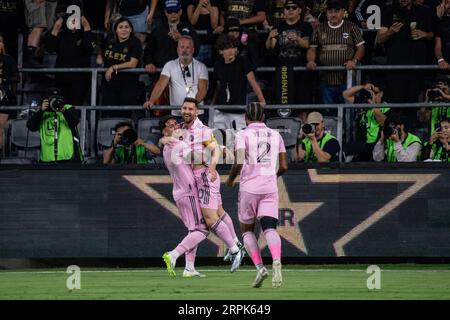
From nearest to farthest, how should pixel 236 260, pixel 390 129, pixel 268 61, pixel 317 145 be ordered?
1. pixel 236 260
2. pixel 390 129
3. pixel 317 145
4. pixel 268 61

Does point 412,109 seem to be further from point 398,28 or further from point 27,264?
point 27,264

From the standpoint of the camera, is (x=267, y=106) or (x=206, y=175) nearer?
(x=206, y=175)

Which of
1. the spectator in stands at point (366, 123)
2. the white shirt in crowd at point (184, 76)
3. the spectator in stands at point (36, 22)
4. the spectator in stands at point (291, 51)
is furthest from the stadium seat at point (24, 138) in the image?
the spectator in stands at point (366, 123)

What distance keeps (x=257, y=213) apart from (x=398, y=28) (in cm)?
708

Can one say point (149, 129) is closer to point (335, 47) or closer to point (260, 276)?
point (335, 47)

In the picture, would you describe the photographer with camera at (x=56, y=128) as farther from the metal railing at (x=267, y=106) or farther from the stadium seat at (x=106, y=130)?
the stadium seat at (x=106, y=130)

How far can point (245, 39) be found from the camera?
67.8ft

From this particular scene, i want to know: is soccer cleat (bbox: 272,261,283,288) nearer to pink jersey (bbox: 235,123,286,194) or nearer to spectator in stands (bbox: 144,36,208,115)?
pink jersey (bbox: 235,123,286,194)

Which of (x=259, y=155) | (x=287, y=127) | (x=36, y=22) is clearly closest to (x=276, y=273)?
(x=259, y=155)

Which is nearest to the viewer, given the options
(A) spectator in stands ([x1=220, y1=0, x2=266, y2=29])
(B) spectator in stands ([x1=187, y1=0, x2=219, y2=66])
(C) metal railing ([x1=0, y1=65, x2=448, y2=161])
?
(C) metal railing ([x1=0, y1=65, x2=448, y2=161])

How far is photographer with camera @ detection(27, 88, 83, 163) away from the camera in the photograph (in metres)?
19.8

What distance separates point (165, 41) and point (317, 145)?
11.2 ft

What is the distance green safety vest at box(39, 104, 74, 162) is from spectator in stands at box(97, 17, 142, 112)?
44.2 inches

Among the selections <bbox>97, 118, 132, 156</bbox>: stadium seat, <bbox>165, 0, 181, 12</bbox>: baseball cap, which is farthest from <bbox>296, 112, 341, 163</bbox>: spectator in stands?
<bbox>165, 0, 181, 12</bbox>: baseball cap
